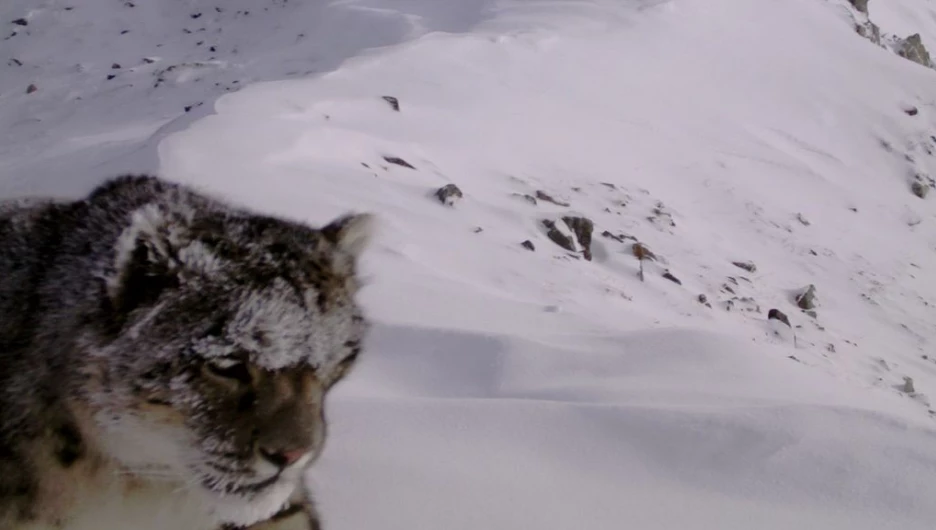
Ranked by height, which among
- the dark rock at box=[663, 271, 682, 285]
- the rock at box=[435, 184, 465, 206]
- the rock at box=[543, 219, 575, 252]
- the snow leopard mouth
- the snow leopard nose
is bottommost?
the dark rock at box=[663, 271, 682, 285]

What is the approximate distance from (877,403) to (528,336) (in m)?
2.34

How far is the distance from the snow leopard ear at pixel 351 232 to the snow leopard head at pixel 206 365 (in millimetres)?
309

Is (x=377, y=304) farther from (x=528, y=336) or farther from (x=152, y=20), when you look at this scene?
(x=152, y=20)

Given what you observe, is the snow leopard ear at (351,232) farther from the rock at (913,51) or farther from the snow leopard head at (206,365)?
the rock at (913,51)

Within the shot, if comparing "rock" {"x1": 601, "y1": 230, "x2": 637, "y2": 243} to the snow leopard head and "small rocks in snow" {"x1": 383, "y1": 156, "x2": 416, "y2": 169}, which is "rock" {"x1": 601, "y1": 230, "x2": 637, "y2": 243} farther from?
the snow leopard head

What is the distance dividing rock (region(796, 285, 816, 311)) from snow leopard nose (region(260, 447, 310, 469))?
856 centimetres

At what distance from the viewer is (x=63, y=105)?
11578 millimetres

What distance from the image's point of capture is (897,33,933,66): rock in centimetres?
2148

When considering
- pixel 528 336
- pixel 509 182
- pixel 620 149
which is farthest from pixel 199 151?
pixel 620 149

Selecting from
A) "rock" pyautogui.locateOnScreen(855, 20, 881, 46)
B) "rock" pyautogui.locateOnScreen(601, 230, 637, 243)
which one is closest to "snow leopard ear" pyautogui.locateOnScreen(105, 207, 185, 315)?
"rock" pyautogui.locateOnScreen(601, 230, 637, 243)

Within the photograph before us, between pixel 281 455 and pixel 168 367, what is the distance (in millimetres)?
308

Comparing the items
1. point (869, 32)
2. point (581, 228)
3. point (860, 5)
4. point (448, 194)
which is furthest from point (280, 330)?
point (860, 5)

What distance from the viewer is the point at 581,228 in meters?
8.61

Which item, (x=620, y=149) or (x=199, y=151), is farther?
(x=620, y=149)
